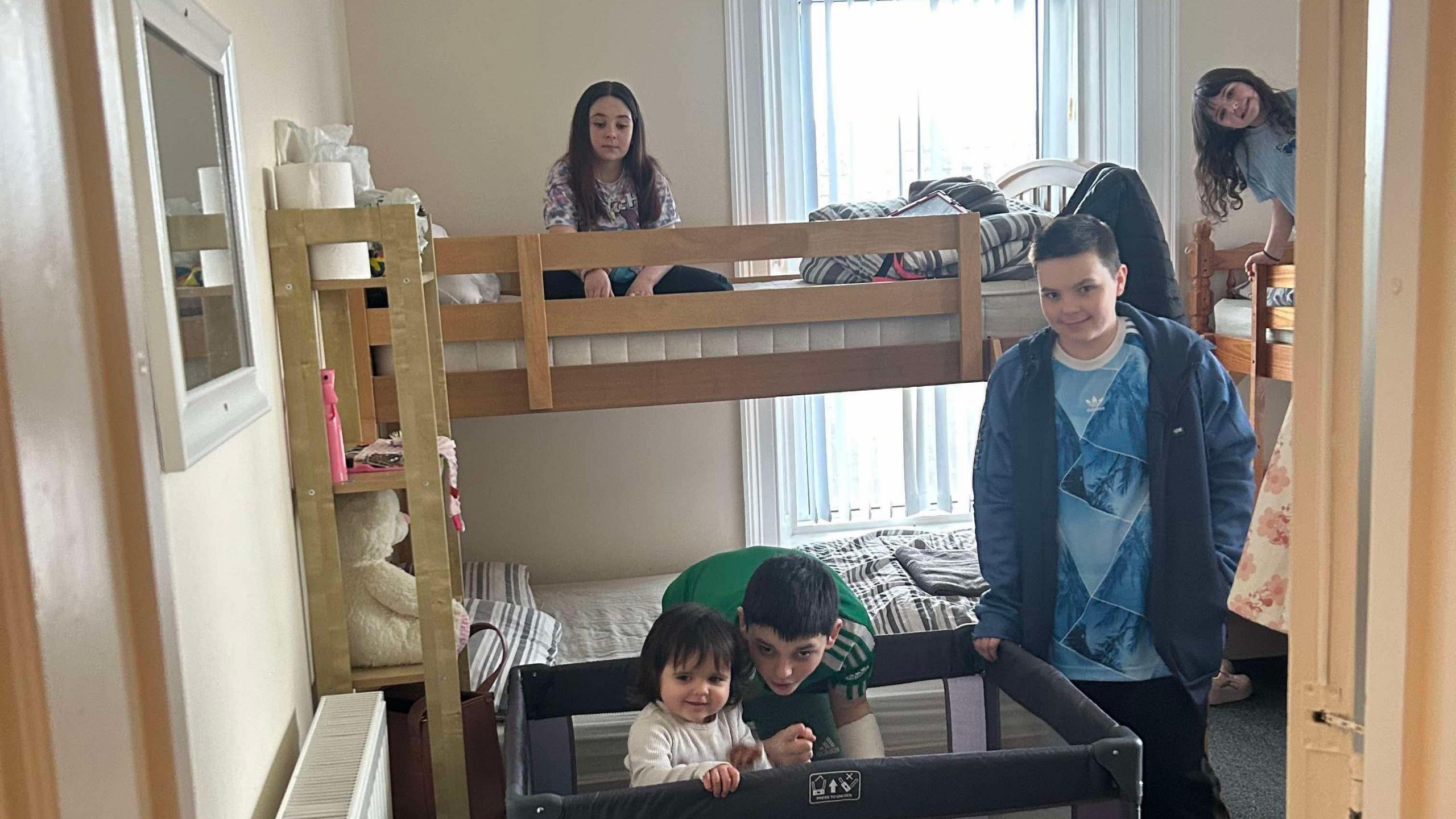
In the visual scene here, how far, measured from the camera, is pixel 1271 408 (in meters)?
3.81

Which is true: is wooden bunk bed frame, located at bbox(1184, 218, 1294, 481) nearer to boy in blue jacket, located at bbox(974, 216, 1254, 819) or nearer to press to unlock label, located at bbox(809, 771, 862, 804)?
boy in blue jacket, located at bbox(974, 216, 1254, 819)

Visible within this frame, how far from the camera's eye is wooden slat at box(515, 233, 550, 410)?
242 cm

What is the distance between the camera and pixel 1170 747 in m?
1.96

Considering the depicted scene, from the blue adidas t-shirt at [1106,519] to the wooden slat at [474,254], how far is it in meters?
1.20

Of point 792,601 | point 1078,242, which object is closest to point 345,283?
point 792,601

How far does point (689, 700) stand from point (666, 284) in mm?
1131

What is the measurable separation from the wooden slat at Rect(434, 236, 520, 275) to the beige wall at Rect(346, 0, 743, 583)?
110cm

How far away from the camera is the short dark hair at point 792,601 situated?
6.17 ft

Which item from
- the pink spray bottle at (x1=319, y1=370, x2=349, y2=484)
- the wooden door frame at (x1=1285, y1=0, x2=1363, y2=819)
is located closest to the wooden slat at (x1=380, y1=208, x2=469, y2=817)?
the pink spray bottle at (x1=319, y1=370, x2=349, y2=484)

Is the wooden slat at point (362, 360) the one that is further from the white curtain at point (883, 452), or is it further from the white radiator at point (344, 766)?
the white curtain at point (883, 452)

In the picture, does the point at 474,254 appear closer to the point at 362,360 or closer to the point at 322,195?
the point at 362,360

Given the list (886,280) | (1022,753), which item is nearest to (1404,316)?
(1022,753)

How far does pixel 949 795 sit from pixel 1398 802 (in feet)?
3.91

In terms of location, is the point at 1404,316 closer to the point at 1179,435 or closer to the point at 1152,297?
the point at 1179,435
